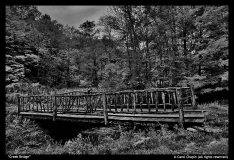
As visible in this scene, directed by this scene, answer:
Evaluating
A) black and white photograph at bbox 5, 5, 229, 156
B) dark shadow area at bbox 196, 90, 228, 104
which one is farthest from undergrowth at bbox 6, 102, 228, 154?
dark shadow area at bbox 196, 90, 228, 104

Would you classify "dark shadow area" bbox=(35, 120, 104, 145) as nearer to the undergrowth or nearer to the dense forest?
the undergrowth

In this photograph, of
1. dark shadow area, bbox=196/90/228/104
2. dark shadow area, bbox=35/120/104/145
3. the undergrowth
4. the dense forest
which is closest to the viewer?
the undergrowth

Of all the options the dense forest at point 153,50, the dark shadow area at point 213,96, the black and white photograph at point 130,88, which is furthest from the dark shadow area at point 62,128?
the dark shadow area at point 213,96

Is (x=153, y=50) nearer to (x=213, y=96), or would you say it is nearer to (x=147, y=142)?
(x=213, y=96)

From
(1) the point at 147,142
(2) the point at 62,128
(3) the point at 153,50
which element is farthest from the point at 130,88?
(1) the point at 147,142

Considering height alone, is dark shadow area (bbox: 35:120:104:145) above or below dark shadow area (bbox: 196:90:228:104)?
below

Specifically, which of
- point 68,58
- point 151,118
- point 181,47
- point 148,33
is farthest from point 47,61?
point 151,118

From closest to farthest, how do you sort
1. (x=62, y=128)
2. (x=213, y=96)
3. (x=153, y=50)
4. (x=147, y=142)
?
1. (x=147, y=142)
2. (x=62, y=128)
3. (x=213, y=96)
4. (x=153, y=50)

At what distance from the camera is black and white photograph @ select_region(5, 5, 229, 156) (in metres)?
6.54

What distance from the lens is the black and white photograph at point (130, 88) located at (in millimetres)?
6543

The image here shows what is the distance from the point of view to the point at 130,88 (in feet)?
51.2

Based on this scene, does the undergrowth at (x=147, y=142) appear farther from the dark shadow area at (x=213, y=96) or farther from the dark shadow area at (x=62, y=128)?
the dark shadow area at (x=213, y=96)

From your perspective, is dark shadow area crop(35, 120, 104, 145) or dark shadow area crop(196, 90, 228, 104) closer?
dark shadow area crop(35, 120, 104, 145)
